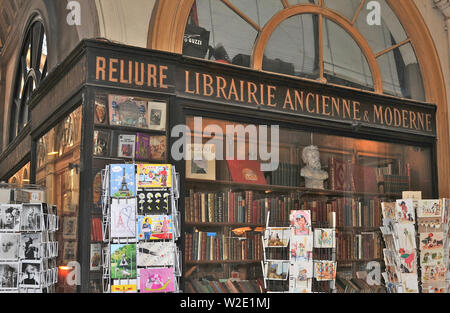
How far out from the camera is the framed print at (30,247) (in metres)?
5.76

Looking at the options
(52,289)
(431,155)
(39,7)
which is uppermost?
(39,7)

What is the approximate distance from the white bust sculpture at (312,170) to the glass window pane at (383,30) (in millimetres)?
1979

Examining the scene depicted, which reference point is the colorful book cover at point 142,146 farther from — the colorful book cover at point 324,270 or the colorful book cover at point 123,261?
the colorful book cover at point 324,270

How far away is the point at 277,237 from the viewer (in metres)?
6.52

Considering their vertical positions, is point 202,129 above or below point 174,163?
above

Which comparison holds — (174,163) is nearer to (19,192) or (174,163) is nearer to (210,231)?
(210,231)

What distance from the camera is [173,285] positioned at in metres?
5.31

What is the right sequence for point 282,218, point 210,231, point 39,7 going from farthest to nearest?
point 39,7
point 282,218
point 210,231

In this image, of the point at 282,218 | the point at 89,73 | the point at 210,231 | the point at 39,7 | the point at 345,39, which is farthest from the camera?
the point at 39,7

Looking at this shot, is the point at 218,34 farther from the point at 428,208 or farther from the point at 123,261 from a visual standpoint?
the point at 428,208

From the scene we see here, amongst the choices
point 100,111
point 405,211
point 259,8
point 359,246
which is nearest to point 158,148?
point 100,111

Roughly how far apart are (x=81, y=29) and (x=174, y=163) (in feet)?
→ 6.68

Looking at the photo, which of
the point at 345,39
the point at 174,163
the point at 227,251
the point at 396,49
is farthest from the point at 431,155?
the point at 174,163

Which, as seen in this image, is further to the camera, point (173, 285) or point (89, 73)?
point (89, 73)
